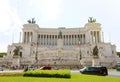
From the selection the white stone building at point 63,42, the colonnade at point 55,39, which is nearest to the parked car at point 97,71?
the white stone building at point 63,42

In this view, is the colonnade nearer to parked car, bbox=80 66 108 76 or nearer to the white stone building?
the white stone building

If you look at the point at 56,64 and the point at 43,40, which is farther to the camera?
the point at 43,40

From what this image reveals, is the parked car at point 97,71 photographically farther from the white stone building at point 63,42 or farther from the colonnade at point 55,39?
the colonnade at point 55,39

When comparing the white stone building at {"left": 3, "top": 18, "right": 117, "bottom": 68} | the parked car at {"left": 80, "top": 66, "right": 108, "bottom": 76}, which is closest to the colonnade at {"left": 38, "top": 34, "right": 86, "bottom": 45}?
the white stone building at {"left": 3, "top": 18, "right": 117, "bottom": 68}

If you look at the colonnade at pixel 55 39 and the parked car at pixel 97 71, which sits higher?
the colonnade at pixel 55 39

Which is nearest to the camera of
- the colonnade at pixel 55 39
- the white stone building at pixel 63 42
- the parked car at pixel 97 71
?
the parked car at pixel 97 71

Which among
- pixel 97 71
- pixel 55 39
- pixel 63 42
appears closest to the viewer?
pixel 97 71

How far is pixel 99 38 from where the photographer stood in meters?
88.7

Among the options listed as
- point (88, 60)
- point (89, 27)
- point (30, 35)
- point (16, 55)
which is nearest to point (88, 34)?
point (89, 27)

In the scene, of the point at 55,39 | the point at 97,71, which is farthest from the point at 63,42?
the point at 97,71

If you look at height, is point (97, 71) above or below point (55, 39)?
below

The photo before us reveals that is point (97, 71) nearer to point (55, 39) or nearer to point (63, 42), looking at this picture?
point (63, 42)

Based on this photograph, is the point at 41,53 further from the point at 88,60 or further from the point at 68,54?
the point at 88,60

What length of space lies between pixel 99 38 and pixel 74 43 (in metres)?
15.3
